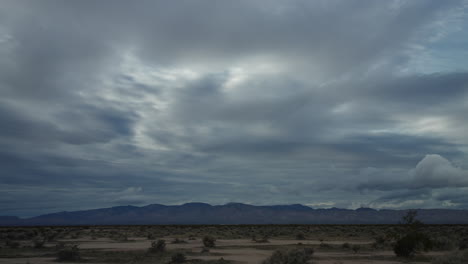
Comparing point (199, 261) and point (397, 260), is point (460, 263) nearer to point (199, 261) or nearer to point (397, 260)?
point (397, 260)

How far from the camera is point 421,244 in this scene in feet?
96.5

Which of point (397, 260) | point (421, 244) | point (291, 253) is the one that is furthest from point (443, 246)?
point (291, 253)

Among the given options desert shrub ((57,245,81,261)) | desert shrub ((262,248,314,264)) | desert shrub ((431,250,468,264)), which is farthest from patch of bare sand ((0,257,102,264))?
desert shrub ((431,250,468,264))

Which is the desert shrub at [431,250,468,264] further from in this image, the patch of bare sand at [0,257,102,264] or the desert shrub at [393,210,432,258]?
the patch of bare sand at [0,257,102,264]

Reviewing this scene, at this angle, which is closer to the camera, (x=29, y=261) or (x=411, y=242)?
(x=29, y=261)

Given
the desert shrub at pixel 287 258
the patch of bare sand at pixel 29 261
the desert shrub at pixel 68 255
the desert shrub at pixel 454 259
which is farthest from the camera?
the desert shrub at pixel 68 255

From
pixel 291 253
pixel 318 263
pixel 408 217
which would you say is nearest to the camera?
pixel 291 253

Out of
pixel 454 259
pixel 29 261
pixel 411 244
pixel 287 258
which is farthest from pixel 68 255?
pixel 411 244

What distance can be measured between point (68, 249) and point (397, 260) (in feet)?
79.8

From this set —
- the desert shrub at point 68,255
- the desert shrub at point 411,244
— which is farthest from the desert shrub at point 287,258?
the desert shrub at point 68,255

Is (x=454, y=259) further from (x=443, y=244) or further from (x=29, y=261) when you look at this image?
(x=29, y=261)

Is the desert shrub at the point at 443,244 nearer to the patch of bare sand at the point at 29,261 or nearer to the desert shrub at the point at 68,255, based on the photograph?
the desert shrub at the point at 68,255

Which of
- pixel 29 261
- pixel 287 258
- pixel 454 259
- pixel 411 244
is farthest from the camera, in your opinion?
pixel 411 244

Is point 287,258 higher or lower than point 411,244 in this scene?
lower
